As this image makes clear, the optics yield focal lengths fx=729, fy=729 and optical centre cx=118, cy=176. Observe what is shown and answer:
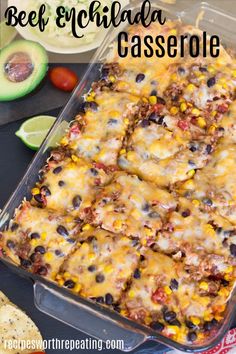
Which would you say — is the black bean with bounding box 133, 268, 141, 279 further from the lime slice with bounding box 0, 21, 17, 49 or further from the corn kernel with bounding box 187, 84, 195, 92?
the lime slice with bounding box 0, 21, 17, 49

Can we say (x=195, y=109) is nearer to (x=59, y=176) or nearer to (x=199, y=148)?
(x=199, y=148)

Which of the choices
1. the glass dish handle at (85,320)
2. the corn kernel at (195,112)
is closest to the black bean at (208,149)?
the corn kernel at (195,112)

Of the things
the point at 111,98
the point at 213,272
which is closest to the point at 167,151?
the point at 111,98

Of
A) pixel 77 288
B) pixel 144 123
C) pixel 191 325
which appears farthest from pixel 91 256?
pixel 144 123

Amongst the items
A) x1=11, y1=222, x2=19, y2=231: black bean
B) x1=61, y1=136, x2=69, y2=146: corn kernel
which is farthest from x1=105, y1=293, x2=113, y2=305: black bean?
x1=61, y1=136, x2=69, y2=146: corn kernel

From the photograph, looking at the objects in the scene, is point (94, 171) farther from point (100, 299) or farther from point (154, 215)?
point (100, 299)
